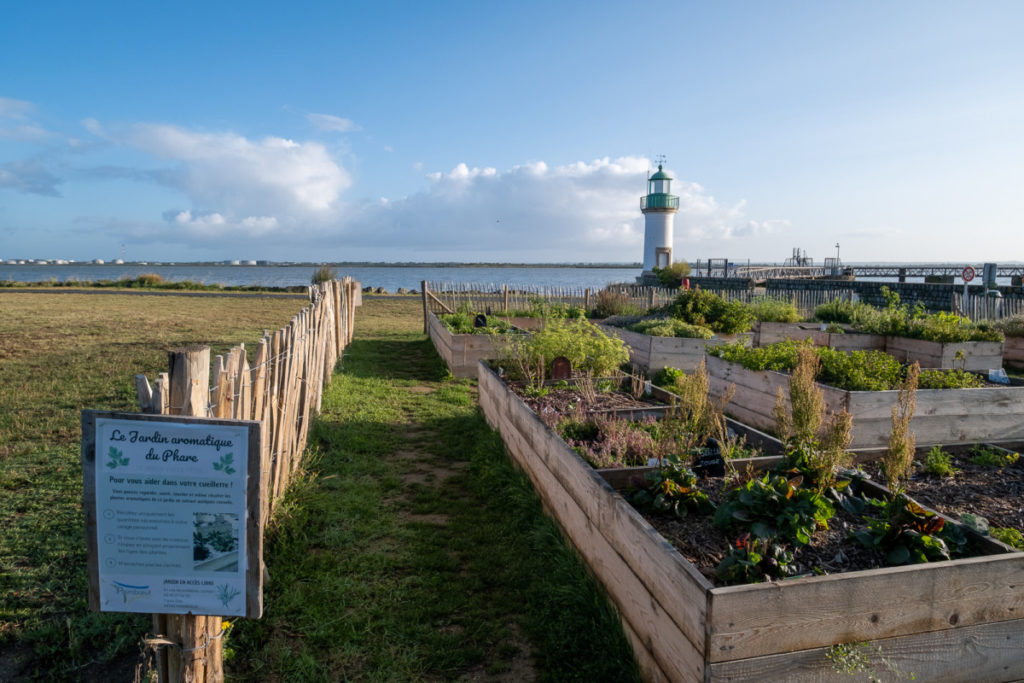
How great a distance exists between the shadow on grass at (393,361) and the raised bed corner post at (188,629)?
23.8 ft

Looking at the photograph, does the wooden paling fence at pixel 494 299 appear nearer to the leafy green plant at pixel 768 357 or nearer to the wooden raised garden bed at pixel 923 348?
the wooden raised garden bed at pixel 923 348

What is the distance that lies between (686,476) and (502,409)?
2.66 metres

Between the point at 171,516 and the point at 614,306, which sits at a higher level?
the point at 614,306

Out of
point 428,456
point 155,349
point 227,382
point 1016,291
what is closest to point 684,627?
point 227,382

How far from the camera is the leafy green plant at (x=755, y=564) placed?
2.63 metres

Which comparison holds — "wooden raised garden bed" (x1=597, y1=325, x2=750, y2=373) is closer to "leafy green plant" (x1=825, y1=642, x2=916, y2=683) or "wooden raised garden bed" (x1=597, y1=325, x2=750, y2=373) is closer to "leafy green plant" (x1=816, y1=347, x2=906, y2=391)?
"leafy green plant" (x1=816, y1=347, x2=906, y2=391)

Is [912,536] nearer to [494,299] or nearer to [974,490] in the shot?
[974,490]

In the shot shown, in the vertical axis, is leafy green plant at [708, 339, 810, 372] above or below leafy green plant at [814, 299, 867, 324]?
below

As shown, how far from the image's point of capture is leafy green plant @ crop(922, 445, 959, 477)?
4488 mm

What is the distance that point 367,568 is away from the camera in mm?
4012

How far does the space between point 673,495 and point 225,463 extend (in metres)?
2.35

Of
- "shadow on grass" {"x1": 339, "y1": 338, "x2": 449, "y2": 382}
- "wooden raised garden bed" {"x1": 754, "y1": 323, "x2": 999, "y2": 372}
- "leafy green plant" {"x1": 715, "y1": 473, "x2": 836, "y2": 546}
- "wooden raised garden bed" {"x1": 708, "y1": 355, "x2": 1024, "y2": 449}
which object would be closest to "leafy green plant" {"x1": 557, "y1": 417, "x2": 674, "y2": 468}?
"leafy green plant" {"x1": 715, "y1": 473, "x2": 836, "y2": 546}

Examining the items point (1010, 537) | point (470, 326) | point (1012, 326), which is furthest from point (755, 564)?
point (1012, 326)

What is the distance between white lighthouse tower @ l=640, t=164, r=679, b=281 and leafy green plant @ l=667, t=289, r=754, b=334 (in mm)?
30443
